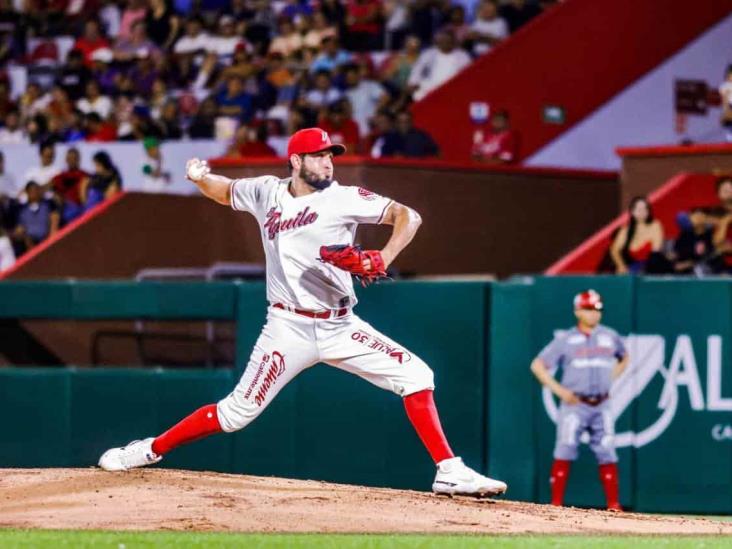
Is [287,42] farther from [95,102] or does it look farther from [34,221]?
[34,221]

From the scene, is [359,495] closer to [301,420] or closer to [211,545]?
[211,545]

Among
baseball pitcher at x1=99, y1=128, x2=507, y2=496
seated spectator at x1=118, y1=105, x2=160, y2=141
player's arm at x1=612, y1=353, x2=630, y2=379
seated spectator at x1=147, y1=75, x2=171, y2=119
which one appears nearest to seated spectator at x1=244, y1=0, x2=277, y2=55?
seated spectator at x1=147, y1=75, x2=171, y2=119

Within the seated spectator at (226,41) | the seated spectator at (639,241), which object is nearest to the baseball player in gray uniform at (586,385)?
the seated spectator at (639,241)

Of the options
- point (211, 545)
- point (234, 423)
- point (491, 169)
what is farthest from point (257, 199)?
point (491, 169)

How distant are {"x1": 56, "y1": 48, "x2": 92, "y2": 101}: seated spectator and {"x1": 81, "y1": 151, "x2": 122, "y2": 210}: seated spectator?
3.47 metres

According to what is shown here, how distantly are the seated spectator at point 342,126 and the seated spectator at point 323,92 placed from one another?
0.89 metres

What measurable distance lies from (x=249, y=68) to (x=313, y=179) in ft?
34.0

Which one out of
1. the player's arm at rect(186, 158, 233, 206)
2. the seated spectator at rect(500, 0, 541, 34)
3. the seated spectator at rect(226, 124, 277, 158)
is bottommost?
the player's arm at rect(186, 158, 233, 206)

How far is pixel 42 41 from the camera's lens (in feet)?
70.7

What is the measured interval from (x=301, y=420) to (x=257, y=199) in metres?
4.10

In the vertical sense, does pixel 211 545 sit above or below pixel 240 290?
below

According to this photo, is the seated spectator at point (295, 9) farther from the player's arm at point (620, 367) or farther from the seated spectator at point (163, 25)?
the player's arm at point (620, 367)

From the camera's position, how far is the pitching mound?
8148mm

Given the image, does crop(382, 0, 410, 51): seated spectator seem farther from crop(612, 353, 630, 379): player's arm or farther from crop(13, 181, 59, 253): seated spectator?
crop(612, 353, 630, 379): player's arm
